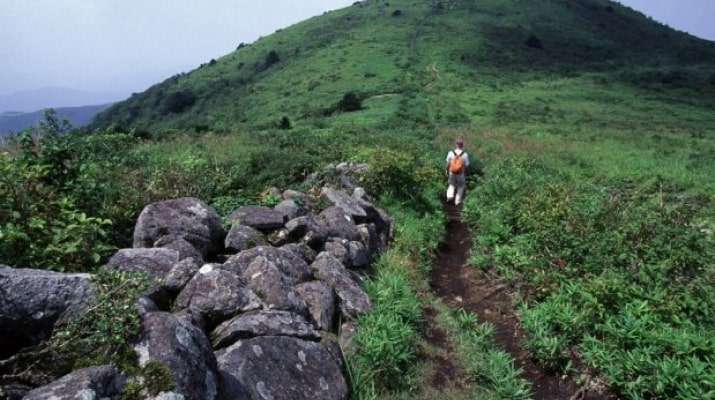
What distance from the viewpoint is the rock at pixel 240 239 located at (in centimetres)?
794

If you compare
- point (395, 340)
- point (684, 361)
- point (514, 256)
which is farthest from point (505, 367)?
point (514, 256)

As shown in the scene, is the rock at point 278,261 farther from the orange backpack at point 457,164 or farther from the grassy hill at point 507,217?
the orange backpack at point 457,164

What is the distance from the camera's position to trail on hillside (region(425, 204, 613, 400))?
688 centimetres

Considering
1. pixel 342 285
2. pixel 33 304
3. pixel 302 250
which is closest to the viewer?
pixel 33 304

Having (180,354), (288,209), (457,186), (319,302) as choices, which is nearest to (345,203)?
(288,209)

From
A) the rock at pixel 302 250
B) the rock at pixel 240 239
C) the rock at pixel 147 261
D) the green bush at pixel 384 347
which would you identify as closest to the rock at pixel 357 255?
the rock at pixel 302 250

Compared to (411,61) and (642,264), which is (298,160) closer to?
(642,264)

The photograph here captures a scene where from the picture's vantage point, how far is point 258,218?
8797mm

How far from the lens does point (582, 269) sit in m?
8.88

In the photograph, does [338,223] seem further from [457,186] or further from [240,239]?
[457,186]

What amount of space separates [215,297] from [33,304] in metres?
2.11

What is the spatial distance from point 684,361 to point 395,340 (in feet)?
13.1

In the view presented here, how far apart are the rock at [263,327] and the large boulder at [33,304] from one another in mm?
1721

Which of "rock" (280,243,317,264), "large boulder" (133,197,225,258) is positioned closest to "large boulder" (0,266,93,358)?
"large boulder" (133,197,225,258)
